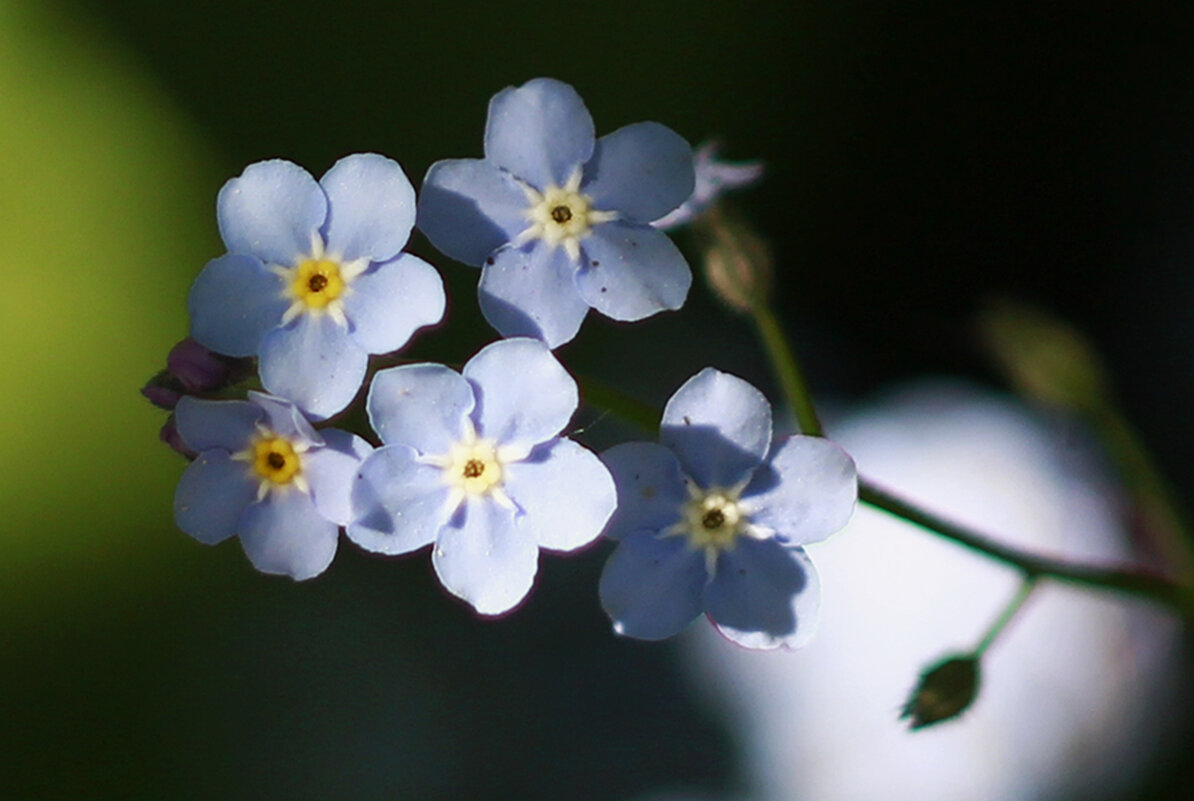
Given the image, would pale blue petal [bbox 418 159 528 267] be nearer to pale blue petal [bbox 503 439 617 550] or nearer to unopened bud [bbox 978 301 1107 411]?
pale blue petal [bbox 503 439 617 550]

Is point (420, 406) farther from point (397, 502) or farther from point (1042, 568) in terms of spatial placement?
point (1042, 568)

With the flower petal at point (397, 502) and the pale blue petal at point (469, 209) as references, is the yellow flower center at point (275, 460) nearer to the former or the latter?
→ the flower petal at point (397, 502)

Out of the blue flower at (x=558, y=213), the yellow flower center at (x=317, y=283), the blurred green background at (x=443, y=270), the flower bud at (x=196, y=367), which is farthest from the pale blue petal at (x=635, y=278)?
the blurred green background at (x=443, y=270)

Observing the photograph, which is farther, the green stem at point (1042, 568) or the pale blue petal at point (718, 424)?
the green stem at point (1042, 568)

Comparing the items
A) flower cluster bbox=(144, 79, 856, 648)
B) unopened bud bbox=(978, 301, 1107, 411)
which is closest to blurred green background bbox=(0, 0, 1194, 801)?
unopened bud bbox=(978, 301, 1107, 411)

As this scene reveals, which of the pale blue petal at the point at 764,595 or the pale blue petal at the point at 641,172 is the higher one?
the pale blue petal at the point at 641,172

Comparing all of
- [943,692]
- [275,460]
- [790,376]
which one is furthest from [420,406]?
[943,692]

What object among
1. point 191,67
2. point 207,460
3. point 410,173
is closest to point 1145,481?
point 207,460
